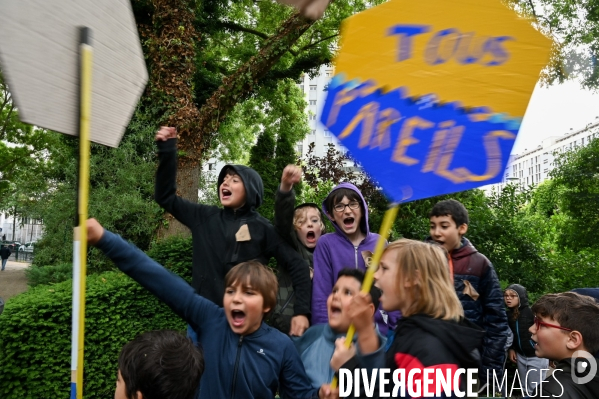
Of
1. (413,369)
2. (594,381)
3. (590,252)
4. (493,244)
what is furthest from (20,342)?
(590,252)

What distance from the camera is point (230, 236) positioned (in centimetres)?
Result: 333

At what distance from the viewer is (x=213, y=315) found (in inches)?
100.0

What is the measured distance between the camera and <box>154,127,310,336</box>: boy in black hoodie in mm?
3275

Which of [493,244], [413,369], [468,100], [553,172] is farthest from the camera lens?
[553,172]

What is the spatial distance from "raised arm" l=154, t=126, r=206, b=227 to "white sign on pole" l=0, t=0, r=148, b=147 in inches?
25.0

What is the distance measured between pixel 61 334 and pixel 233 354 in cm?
391

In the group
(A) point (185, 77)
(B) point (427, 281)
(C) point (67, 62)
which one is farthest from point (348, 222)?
(A) point (185, 77)

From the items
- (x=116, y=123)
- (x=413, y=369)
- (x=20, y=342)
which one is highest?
(x=116, y=123)

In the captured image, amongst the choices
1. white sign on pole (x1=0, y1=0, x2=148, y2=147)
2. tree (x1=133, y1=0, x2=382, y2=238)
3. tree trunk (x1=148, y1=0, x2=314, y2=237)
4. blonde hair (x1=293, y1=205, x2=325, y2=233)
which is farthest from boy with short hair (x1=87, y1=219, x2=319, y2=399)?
tree trunk (x1=148, y1=0, x2=314, y2=237)

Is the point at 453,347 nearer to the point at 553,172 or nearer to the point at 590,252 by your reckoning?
the point at 590,252

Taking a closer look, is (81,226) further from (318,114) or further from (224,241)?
(224,241)

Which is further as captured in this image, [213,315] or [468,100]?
[213,315]

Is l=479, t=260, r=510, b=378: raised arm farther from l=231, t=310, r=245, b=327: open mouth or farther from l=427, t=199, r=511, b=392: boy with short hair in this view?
l=231, t=310, r=245, b=327: open mouth

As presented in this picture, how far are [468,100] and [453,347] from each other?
3.28 feet
